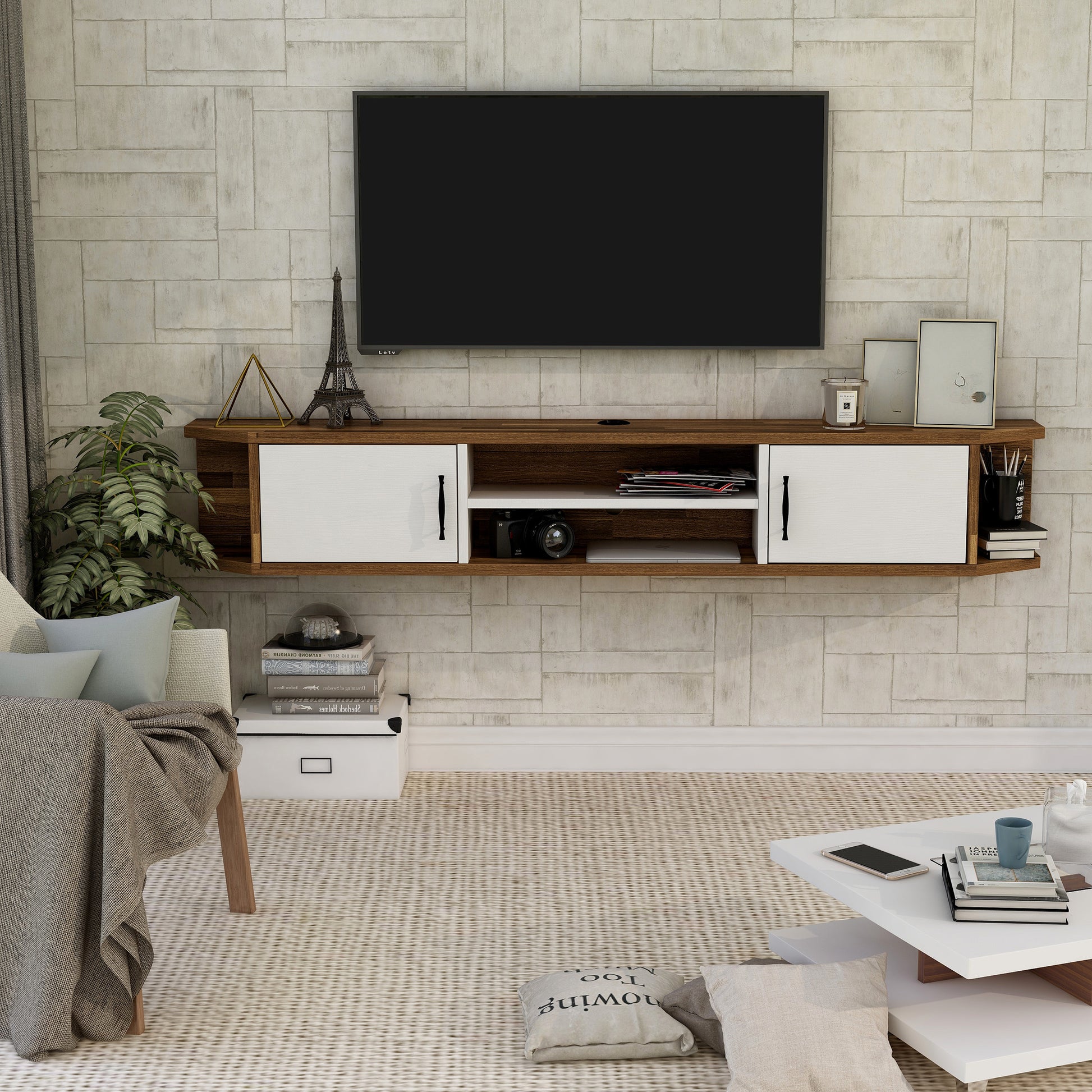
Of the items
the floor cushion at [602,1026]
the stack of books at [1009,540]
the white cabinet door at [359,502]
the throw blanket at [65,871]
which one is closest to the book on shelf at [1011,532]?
the stack of books at [1009,540]

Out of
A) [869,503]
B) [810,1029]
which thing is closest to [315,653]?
[869,503]

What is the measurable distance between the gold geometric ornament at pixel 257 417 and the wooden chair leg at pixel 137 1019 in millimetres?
1619

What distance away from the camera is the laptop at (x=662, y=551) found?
3.36 m

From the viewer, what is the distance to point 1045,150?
3.49 meters

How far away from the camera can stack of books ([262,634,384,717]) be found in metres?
3.53

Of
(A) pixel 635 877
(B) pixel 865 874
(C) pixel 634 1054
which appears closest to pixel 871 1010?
(B) pixel 865 874

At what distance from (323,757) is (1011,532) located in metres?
1.98

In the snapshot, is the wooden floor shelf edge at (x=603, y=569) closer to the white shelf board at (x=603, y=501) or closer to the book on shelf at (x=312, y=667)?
the white shelf board at (x=603, y=501)

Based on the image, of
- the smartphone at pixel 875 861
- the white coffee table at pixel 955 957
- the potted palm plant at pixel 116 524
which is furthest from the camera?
the potted palm plant at pixel 116 524

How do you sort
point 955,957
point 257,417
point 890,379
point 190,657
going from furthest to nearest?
point 257,417 → point 890,379 → point 190,657 → point 955,957

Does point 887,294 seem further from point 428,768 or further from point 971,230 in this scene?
point 428,768

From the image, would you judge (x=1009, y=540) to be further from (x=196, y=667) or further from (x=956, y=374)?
(x=196, y=667)

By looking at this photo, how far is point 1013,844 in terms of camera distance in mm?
2105

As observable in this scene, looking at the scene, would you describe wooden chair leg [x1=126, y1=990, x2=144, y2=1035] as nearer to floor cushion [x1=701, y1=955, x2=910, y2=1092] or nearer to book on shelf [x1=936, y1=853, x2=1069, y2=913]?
floor cushion [x1=701, y1=955, x2=910, y2=1092]
